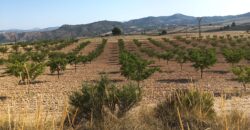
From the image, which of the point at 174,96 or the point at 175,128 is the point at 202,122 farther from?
the point at 174,96

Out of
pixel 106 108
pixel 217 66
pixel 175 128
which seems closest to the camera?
pixel 175 128

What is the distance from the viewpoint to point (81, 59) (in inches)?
1644

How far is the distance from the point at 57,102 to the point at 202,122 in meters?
12.2

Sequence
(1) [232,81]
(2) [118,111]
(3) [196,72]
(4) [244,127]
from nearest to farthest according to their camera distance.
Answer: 1. (4) [244,127]
2. (2) [118,111]
3. (1) [232,81]
4. (3) [196,72]

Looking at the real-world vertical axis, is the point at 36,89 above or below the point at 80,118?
below

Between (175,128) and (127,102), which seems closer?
(175,128)

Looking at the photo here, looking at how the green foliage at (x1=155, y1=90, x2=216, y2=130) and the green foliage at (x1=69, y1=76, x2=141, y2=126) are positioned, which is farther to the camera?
the green foliage at (x1=69, y1=76, x2=141, y2=126)

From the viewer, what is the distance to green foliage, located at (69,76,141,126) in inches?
376

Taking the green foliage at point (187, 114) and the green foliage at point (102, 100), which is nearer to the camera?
the green foliage at point (187, 114)

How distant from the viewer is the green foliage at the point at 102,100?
9.56 m

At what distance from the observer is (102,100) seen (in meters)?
9.63

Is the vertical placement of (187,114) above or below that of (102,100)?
below

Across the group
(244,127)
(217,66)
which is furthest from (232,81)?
(244,127)

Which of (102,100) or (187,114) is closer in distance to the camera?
(187,114)
